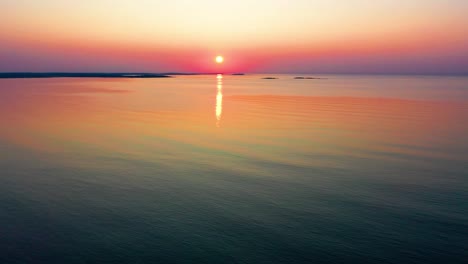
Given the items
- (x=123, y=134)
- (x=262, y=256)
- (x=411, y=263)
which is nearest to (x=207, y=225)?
(x=262, y=256)

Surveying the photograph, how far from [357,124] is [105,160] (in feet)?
67.7

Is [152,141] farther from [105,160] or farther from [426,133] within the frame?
[426,133]

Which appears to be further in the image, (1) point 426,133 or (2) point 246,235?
(1) point 426,133

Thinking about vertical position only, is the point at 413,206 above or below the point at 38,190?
above

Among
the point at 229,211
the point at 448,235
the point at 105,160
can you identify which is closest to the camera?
the point at 448,235

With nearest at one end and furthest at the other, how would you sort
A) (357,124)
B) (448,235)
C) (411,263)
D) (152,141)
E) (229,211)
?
(411,263), (448,235), (229,211), (152,141), (357,124)

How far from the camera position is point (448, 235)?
952 cm

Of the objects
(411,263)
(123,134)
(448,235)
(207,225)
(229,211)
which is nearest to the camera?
(411,263)

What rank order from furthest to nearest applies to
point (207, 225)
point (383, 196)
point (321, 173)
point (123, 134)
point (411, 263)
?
point (123, 134), point (321, 173), point (383, 196), point (207, 225), point (411, 263)

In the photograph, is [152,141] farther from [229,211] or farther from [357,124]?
[357,124]

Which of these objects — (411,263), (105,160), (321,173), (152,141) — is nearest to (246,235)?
(411,263)

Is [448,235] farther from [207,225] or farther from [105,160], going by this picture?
[105,160]

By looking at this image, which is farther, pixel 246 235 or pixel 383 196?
pixel 383 196

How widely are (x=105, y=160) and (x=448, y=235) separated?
45.2ft
